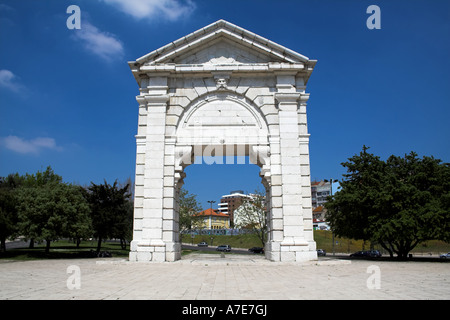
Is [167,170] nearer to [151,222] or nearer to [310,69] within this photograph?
[151,222]

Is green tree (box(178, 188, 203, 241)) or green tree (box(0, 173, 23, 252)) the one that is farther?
green tree (box(178, 188, 203, 241))

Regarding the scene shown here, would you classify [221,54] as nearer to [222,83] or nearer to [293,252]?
[222,83]

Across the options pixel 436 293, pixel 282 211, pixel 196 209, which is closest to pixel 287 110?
pixel 282 211

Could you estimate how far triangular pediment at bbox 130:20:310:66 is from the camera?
1753cm

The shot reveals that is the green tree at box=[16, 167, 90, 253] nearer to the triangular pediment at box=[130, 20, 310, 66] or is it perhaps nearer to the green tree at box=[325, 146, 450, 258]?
the triangular pediment at box=[130, 20, 310, 66]

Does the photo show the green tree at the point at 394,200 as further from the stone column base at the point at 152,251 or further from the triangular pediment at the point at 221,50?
the stone column base at the point at 152,251

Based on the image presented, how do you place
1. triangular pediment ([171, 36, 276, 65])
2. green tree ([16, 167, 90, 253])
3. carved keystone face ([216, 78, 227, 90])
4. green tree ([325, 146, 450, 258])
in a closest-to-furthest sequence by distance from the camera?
carved keystone face ([216, 78, 227, 90]) < triangular pediment ([171, 36, 276, 65]) < green tree ([325, 146, 450, 258]) < green tree ([16, 167, 90, 253])

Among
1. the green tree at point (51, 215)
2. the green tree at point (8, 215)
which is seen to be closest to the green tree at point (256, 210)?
the green tree at point (51, 215)

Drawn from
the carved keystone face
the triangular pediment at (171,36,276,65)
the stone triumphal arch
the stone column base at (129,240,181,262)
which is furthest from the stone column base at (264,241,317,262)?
the triangular pediment at (171,36,276,65)

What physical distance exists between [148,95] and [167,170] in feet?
12.9

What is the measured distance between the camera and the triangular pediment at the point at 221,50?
17531mm

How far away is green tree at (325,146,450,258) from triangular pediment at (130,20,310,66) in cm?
1132

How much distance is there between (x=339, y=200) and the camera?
24.2 meters

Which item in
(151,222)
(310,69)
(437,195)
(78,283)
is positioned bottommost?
(78,283)
